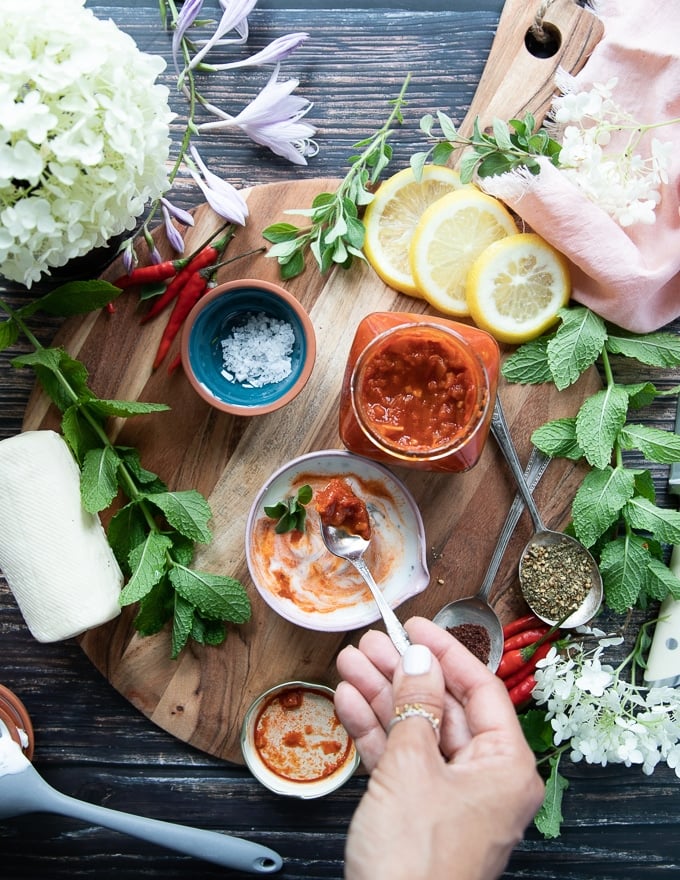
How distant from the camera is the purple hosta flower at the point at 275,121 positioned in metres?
1.87

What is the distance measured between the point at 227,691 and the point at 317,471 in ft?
1.97

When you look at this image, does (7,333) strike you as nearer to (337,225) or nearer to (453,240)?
(337,225)

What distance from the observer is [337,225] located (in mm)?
1829

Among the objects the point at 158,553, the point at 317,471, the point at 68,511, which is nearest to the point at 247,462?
the point at 317,471

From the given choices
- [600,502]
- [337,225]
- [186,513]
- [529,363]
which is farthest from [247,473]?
[600,502]

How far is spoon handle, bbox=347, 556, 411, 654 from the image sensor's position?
1.72 m

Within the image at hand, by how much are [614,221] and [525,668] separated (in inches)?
43.9

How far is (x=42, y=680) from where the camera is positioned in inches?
80.4

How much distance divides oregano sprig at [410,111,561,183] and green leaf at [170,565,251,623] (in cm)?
108

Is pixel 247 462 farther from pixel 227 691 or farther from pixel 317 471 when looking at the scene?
pixel 227 691

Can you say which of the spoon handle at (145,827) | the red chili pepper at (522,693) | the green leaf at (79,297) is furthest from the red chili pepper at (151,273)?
the red chili pepper at (522,693)

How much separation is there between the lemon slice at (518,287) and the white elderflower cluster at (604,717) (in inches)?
30.8

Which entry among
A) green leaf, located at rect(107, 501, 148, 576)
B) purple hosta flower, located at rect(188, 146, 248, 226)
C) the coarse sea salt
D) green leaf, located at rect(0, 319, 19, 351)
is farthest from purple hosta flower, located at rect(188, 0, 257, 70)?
green leaf, located at rect(107, 501, 148, 576)

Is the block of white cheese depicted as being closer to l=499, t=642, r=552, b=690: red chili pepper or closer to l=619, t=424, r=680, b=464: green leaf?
l=499, t=642, r=552, b=690: red chili pepper
